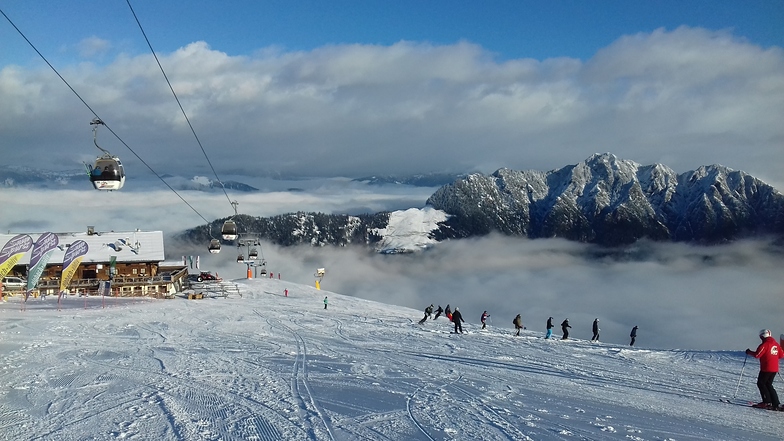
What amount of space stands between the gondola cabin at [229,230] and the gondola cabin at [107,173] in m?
27.1

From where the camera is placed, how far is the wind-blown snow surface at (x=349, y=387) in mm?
10164

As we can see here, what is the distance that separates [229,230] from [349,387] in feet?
115

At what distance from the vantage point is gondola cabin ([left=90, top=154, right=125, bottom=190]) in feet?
61.1

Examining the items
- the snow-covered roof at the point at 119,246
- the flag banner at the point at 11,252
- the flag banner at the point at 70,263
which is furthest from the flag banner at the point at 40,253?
the snow-covered roof at the point at 119,246

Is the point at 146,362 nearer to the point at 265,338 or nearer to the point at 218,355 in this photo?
Result: the point at 218,355

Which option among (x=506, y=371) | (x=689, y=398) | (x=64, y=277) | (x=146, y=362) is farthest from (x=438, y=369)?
(x=64, y=277)

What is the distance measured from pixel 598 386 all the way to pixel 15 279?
177 ft

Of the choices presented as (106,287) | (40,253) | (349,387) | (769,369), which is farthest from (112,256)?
(769,369)

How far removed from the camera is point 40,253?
31328 mm

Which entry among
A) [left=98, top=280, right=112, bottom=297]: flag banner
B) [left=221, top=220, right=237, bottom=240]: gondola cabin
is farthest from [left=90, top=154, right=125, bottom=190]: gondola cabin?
[left=98, top=280, right=112, bottom=297]: flag banner

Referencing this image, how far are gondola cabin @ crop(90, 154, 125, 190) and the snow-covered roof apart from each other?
4841 centimetres

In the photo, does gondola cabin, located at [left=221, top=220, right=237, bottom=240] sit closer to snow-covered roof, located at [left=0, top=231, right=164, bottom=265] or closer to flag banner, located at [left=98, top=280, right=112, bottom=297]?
flag banner, located at [left=98, top=280, right=112, bottom=297]

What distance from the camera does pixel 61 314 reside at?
3175 centimetres

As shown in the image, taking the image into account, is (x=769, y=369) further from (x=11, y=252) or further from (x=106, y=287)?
(x=106, y=287)
